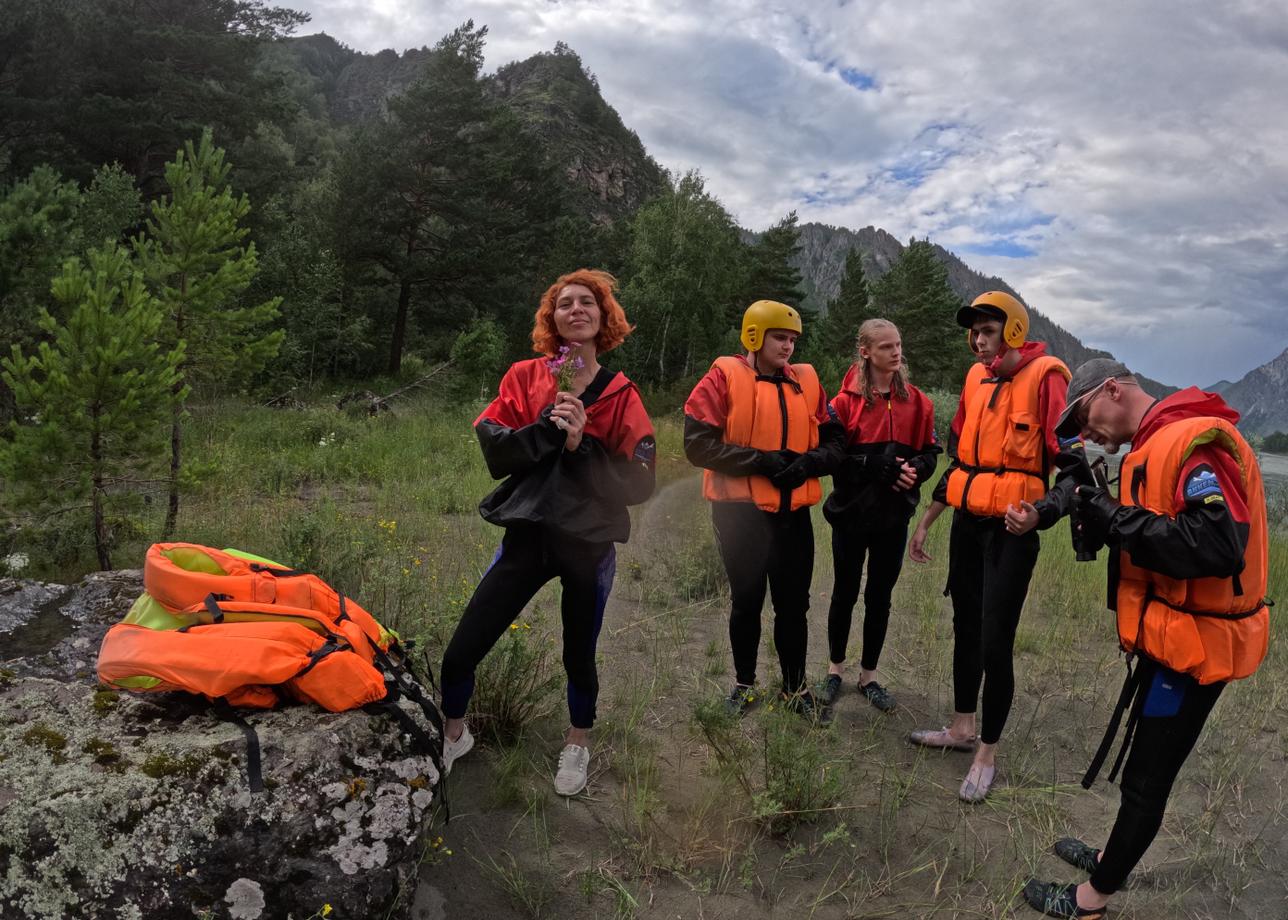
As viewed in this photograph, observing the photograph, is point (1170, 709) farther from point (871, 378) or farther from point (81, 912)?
point (81, 912)

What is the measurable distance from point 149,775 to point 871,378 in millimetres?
3349

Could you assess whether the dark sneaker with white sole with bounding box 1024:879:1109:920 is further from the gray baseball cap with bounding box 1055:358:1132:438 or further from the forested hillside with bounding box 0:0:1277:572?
the forested hillside with bounding box 0:0:1277:572

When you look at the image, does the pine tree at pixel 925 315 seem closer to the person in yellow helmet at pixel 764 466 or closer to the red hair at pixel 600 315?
the person in yellow helmet at pixel 764 466

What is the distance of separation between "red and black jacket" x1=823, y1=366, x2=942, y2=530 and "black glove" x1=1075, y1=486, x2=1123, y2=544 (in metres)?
1.25

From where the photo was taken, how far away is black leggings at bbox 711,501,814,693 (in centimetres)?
342

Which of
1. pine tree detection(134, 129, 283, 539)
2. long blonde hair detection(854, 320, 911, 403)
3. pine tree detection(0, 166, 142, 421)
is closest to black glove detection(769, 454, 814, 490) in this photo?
long blonde hair detection(854, 320, 911, 403)

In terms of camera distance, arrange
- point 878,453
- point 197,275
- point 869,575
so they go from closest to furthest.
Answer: point 878,453 → point 869,575 → point 197,275

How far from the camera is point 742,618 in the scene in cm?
354

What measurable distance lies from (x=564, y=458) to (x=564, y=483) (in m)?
0.10

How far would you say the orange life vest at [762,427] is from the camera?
3.36m

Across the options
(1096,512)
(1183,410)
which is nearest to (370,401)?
(1096,512)

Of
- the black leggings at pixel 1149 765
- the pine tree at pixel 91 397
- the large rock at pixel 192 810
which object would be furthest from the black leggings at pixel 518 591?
the pine tree at pixel 91 397

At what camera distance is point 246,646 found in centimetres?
204

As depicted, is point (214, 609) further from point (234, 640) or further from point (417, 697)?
point (417, 697)
